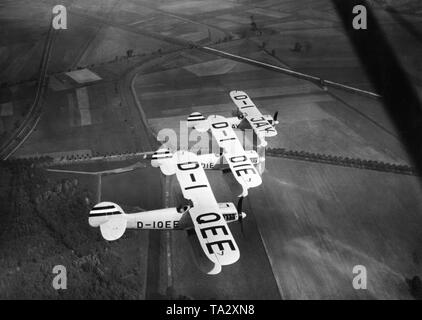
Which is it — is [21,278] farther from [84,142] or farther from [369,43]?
[369,43]

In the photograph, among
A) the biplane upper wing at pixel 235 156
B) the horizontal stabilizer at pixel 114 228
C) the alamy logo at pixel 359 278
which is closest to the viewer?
the alamy logo at pixel 359 278

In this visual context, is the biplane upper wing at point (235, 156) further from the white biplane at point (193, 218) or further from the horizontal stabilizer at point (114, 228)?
the horizontal stabilizer at point (114, 228)

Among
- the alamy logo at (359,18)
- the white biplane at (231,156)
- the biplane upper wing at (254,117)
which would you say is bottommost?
the white biplane at (231,156)

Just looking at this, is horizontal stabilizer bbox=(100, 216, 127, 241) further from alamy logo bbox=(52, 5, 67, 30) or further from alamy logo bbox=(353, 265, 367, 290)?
alamy logo bbox=(52, 5, 67, 30)

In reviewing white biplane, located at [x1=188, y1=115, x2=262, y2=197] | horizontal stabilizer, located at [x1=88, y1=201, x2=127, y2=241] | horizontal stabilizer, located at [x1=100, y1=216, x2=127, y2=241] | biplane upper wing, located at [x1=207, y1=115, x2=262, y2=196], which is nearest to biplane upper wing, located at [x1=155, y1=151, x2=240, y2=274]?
white biplane, located at [x1=188, y1=115, x2=262, y2=197]

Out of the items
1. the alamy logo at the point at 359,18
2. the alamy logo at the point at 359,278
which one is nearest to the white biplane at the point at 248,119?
the alamy logo at the point at 359,278

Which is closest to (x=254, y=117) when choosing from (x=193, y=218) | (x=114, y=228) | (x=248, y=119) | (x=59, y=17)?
(x=248, y=119)

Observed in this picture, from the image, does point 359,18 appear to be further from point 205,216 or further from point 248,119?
point 205,216
